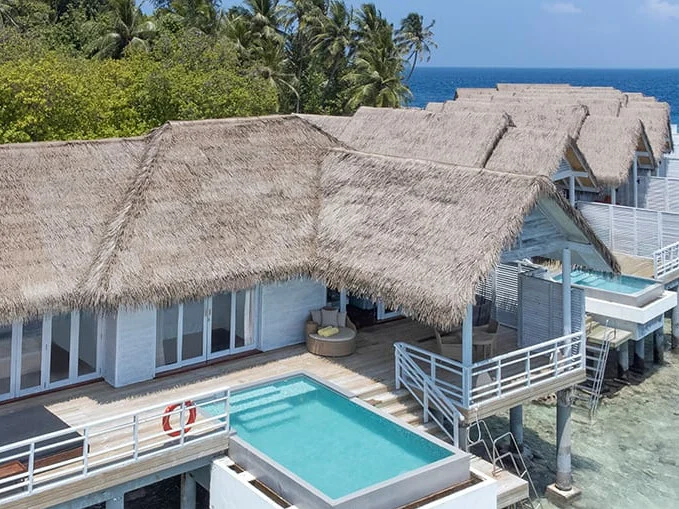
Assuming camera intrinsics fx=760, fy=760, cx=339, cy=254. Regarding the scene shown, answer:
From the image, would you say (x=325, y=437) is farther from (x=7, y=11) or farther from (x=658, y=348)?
(x=7, y=11)

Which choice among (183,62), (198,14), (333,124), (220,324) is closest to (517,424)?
(220,324)

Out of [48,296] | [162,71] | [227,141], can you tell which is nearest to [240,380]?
[48,296]

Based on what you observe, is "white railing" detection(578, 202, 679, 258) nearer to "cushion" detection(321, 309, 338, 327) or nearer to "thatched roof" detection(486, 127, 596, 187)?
"thatched roof" detection(486, 127, 596, 187)

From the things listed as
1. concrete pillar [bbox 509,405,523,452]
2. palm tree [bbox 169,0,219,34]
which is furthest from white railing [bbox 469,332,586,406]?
A: palm tree [bbox 169,0,219,34]

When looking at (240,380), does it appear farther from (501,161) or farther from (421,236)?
(501,161)

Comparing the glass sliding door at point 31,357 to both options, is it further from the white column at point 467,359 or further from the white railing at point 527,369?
the white railing at point 527,369
